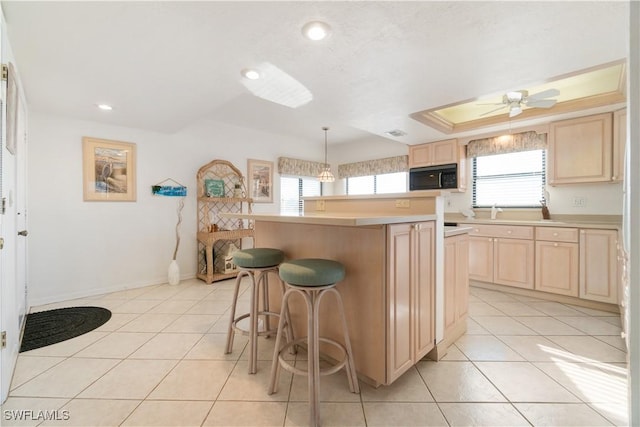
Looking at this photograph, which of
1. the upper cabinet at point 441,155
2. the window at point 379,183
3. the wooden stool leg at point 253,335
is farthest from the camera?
the window at point 379,183

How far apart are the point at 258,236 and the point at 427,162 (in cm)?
338

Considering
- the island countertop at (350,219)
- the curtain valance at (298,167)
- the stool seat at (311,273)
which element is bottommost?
the stool seat at (311,273)

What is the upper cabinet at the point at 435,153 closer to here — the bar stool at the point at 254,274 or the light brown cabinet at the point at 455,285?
the light brown cabinet at the point at 455,285

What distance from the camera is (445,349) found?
2047 mm

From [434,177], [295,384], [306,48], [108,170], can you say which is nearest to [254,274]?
[295,384]

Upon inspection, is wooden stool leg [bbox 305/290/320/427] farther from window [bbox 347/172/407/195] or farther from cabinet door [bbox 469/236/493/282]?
window [bbox 347/172/407/195]

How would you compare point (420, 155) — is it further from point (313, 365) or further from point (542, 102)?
point (313, 365)

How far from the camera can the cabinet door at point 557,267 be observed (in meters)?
3.05

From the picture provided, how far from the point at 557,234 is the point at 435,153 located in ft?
6.62

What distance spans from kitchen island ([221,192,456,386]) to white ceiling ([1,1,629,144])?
111 centimetres

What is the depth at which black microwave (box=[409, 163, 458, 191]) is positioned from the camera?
425cm

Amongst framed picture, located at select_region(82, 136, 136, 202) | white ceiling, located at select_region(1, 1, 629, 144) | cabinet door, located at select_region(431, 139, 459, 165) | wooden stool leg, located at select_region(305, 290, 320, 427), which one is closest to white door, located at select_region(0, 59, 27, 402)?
white ceiling, located at select_region(1, 1, 629, 144)

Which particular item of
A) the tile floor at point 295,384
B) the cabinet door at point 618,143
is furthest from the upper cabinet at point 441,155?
the tile floor at point 295,384

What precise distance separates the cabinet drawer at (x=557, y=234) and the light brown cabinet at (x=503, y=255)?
0.32 feet
